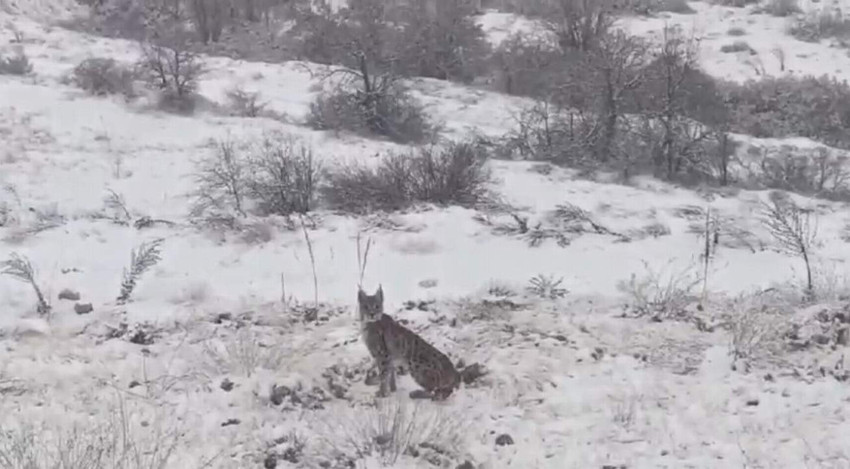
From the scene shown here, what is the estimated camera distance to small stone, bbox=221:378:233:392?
510cm

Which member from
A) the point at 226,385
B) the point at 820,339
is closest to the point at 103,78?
the point at 226,385

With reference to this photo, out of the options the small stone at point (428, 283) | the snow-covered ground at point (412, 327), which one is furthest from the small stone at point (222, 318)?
the small stone at point (428, 283)

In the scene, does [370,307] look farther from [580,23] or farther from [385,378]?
[580,23]

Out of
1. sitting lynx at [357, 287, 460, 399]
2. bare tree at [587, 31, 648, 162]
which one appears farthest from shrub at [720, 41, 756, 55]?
sitting lynx at [357, 287, 460, 399]

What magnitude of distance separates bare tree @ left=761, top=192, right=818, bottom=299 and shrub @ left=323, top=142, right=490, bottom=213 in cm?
418

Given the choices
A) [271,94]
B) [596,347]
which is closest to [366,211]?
[596,347]

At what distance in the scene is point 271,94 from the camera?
72.6 feet

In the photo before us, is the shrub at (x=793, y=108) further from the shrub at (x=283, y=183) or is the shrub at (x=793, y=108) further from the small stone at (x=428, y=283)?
the small stone at (x=428, y=283)

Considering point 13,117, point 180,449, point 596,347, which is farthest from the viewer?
point 13,117

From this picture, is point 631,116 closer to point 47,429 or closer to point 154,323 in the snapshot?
point 154,323

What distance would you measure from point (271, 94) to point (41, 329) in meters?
16.4

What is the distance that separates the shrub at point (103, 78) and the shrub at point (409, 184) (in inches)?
325

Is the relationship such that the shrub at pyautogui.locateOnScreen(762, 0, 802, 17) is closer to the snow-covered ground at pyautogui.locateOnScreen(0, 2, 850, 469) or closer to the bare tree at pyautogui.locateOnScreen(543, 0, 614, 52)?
the bare tree at pyautogui.locateOnScreen(543, 0, 614, 52)

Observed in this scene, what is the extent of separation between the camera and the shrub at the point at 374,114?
19875mm
